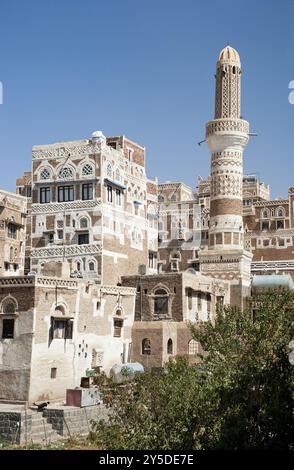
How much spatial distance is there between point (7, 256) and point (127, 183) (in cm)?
1440

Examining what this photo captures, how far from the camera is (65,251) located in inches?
1948

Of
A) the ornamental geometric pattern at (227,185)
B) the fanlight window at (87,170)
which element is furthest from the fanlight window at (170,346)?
the ornamental geometric pattern at (227,185)

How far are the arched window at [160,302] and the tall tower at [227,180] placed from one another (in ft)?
25.1

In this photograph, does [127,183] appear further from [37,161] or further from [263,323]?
[263,323]

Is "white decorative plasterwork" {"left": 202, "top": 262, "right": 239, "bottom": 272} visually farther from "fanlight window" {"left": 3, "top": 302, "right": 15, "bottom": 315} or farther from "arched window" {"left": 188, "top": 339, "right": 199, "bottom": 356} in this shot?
"fanlight window" {"left": 3, "top": 302, "right": 15, "bottom": 315}

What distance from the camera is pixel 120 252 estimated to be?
5038cm

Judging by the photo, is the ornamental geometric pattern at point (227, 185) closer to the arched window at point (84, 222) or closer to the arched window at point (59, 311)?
the arched window at point (84, 222)

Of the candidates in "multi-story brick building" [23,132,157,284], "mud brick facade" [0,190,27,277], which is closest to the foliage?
"multi-story brick building" [23,132,157,284]

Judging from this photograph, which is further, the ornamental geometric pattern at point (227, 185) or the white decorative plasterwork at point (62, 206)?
the ornamental geometric pattern at point (227, 185)

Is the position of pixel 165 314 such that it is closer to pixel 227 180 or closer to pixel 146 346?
pixel 146 346

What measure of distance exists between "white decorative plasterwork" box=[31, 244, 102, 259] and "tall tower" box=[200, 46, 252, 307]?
8.38m

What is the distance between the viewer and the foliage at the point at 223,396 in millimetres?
19734

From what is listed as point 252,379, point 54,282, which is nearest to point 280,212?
point 54,282
